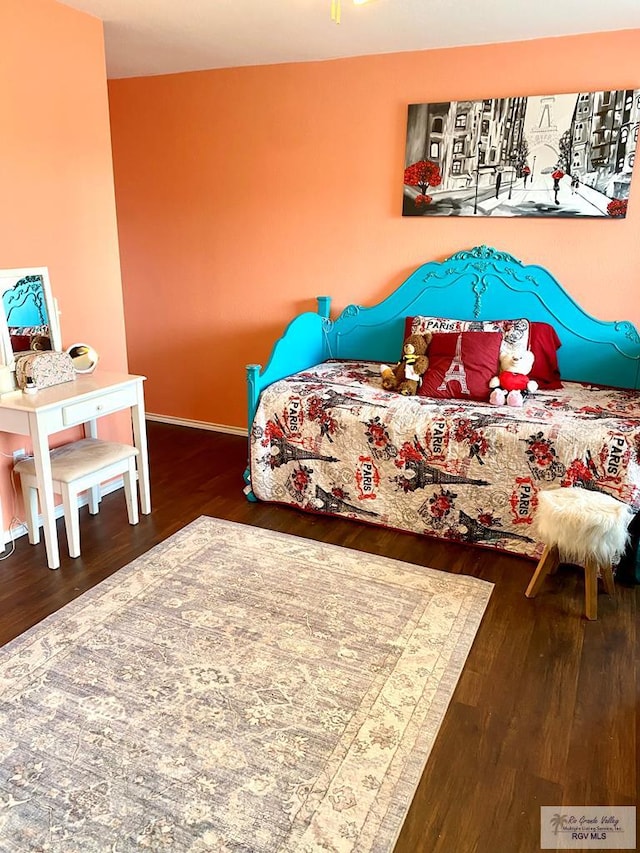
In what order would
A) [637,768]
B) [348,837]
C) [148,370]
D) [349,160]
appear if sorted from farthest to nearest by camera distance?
[148,370] → [349,160] → [637,768] → [348,837]

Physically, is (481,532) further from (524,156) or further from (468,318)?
(524,156)

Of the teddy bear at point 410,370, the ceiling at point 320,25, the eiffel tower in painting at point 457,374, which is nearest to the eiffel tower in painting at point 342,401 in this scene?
the teddy bear at point 410,370

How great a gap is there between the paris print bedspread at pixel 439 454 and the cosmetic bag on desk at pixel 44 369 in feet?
3.14

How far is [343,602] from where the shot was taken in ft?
7.86

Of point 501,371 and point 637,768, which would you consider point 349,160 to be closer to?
point 501,371

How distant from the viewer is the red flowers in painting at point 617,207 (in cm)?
309

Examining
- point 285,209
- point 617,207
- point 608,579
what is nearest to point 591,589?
point 608,579

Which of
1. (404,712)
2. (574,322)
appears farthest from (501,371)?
(404,712)

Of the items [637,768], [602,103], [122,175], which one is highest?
[602,103]

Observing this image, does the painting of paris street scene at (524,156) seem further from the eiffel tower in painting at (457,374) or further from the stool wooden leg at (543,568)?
the stool wooden leg at (543,568)

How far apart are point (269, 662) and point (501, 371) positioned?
1.90 meters

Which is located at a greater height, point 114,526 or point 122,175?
point 122,175

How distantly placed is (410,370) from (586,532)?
4.24 ft

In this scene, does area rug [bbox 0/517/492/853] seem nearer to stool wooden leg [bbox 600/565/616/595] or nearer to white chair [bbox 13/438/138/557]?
white chair [bbox 13/438/138/557]
